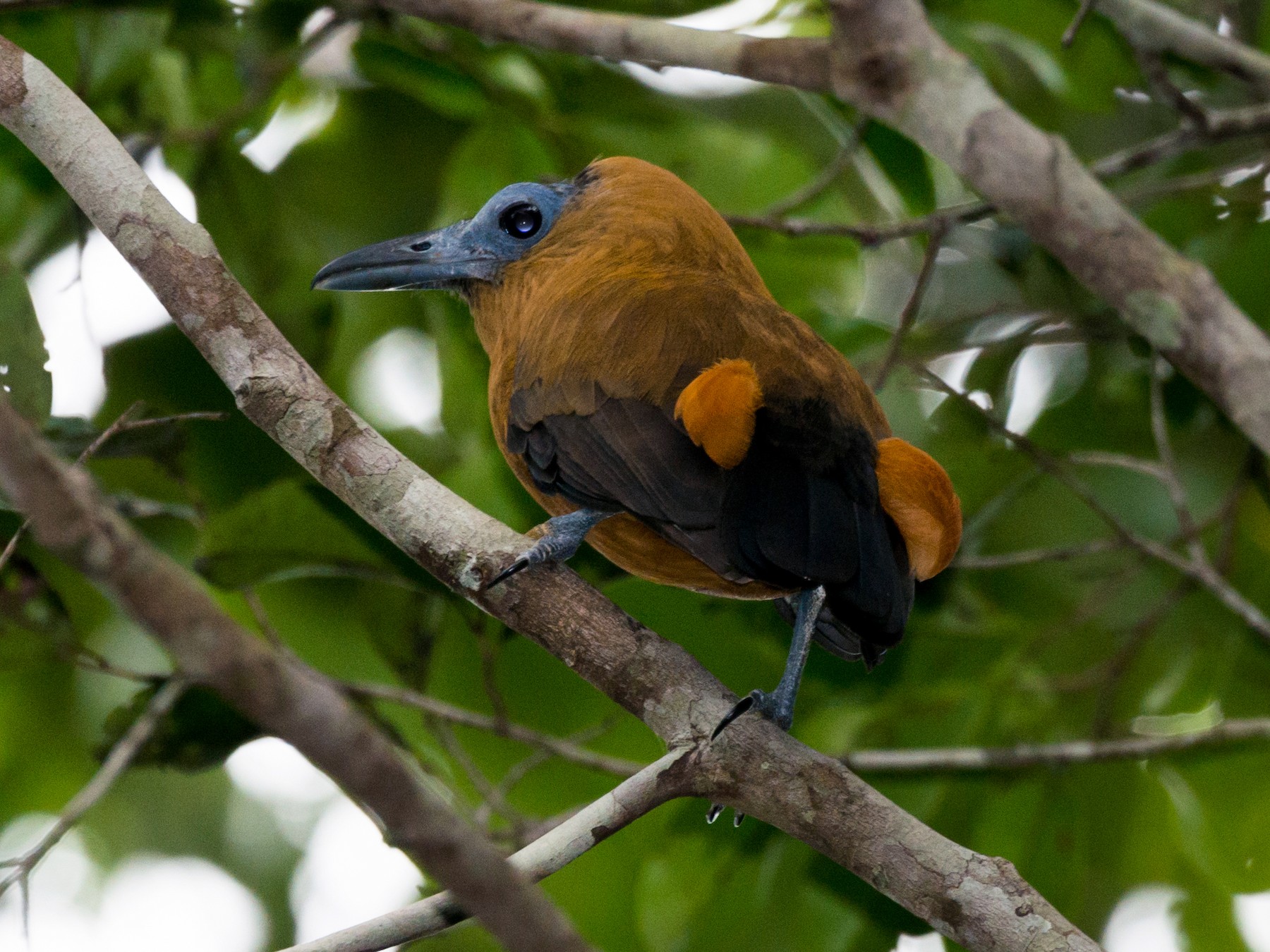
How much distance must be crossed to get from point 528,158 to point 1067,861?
193cm

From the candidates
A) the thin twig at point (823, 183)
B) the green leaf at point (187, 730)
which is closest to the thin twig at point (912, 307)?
the thin twig at point (823, 183)

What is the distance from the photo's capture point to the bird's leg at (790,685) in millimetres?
2008

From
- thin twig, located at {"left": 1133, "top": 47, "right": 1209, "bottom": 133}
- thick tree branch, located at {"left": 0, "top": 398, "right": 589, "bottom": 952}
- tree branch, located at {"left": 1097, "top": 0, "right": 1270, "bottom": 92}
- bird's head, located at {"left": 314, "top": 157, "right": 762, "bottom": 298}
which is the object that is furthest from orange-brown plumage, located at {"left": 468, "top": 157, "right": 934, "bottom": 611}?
Result: thick tree branch, located at {"left": 0, "top": 398, "right": 589, "bottom": 952}

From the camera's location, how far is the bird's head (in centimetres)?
263

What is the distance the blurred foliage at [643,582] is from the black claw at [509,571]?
0.46 meters

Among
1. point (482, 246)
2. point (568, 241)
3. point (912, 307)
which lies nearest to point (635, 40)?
point (568, 241)

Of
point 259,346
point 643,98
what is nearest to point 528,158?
point 643,98

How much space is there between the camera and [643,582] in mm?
2670

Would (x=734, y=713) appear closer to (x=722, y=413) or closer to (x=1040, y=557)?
(x=722, y=413)

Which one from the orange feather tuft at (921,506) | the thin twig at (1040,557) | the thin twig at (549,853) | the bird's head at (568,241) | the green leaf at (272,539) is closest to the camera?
the thin twig at (549,853)

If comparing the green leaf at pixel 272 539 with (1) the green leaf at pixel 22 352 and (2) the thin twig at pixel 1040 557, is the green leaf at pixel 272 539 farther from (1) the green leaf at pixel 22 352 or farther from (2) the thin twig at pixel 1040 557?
(2) the thin twig at pixel 1040 557

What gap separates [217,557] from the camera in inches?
99.4

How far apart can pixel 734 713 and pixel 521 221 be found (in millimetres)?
1264

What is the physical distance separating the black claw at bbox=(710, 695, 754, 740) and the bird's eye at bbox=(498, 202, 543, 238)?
1214mm
